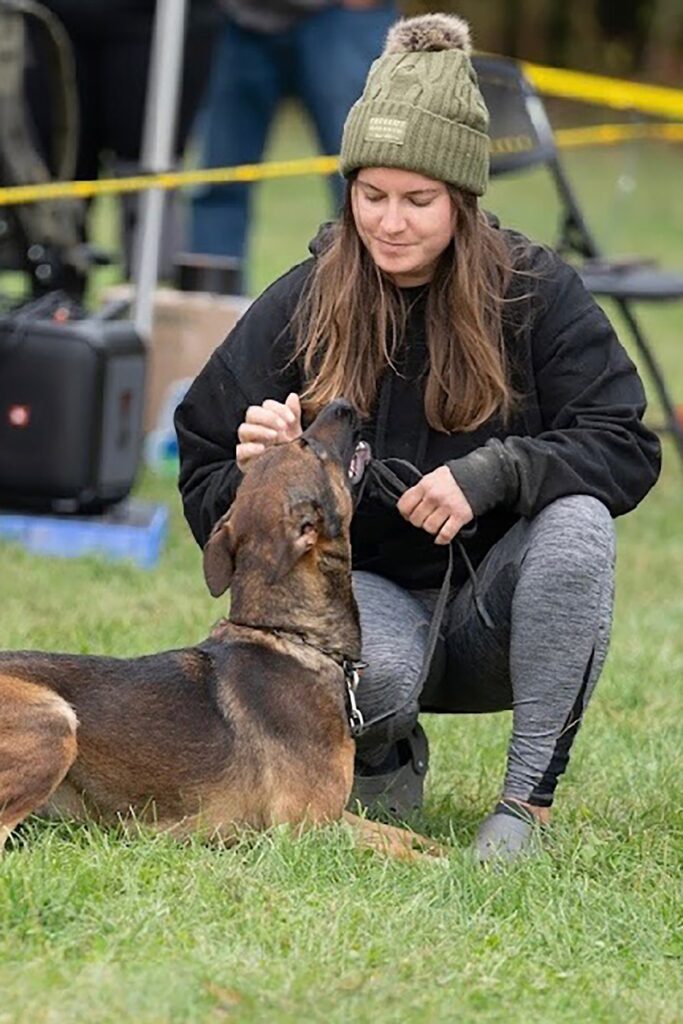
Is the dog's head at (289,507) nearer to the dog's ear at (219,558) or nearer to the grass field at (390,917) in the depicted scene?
the dog's ear at (219,558)

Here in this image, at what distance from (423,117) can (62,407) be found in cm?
287

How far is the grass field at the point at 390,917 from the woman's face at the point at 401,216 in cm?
114

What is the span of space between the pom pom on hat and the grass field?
1.59m

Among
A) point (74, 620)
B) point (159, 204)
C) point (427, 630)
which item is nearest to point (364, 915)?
point (427, 630)

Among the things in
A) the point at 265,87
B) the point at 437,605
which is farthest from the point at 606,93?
the point at 437,605

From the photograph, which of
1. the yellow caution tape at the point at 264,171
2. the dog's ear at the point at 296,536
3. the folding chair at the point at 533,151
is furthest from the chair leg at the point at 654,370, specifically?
the dog's ear at the point at 296,536

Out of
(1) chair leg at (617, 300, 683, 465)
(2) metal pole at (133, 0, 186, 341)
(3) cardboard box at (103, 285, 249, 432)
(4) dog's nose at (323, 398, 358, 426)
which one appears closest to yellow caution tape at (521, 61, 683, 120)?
(1) chair leg at (617, 300, 683, 465)

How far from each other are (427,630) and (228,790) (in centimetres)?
57

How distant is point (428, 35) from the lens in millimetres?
4293

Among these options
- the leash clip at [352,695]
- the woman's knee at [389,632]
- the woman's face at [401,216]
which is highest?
the woman's face at [401,216]

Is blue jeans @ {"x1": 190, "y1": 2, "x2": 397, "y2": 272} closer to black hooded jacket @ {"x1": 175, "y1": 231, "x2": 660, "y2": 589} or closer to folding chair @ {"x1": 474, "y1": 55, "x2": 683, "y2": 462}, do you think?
folding chair @ {"x1": 474, "y1": 55, "x2": 683, "y2": 462}

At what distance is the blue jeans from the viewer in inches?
341

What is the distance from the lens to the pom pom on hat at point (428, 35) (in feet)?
14.1

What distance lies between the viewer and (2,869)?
3602 millimetres
